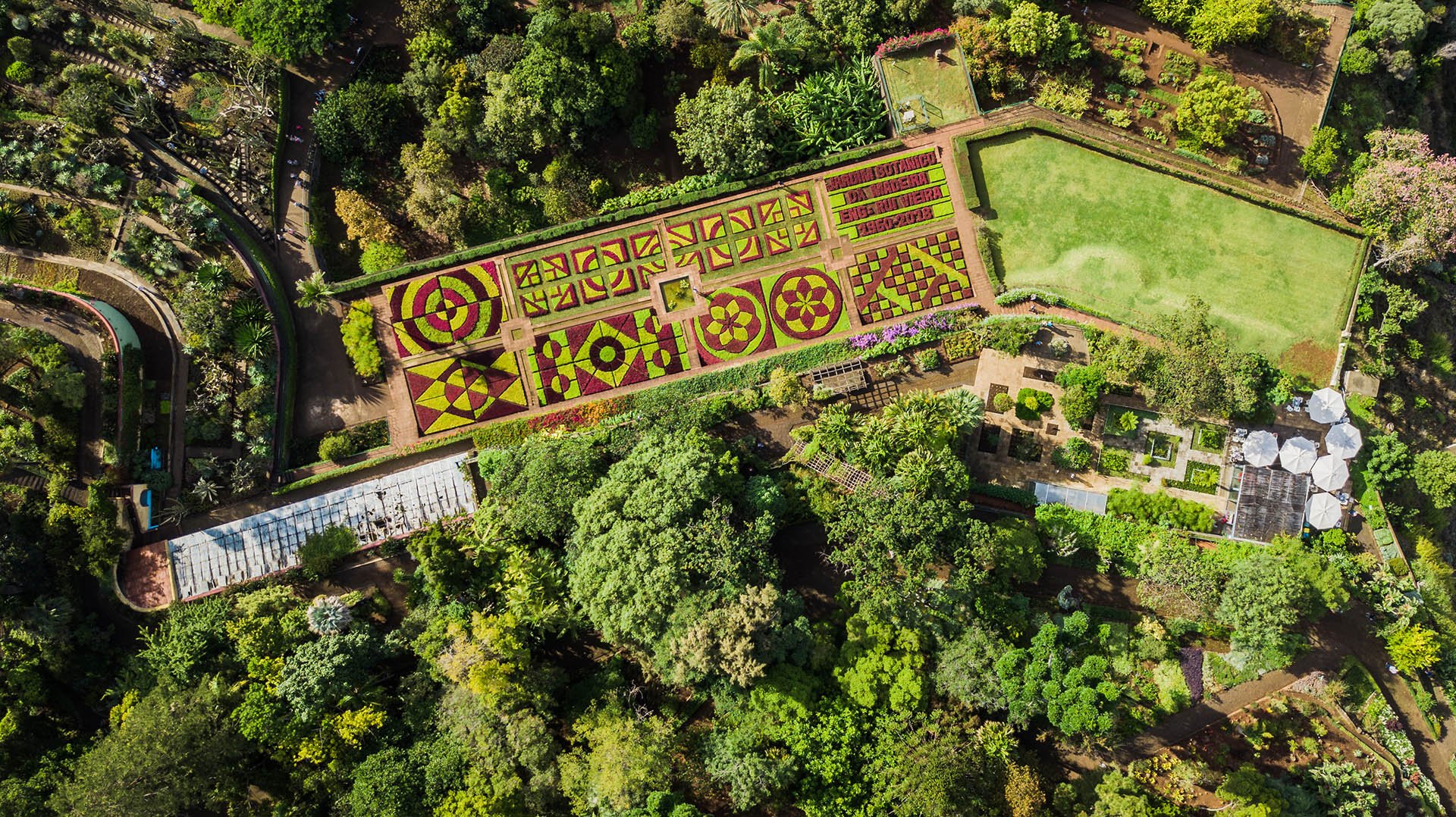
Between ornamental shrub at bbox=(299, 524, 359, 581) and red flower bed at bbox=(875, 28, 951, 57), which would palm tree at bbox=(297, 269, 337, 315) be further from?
red flower bed at bbox=(875, 28, 951, 57)

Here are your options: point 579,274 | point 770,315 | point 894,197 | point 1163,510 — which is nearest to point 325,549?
point 579,274

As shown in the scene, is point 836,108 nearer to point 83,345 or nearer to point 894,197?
point 894,197

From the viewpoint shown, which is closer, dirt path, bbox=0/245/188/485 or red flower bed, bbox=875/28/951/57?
dirt path, bbox=0/245/188/485

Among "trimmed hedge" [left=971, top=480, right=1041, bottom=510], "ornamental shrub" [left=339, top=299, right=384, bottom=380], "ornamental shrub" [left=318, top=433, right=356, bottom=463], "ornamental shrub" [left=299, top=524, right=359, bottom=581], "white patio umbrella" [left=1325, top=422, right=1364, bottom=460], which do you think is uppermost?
"ornamental shrub" [left=339, top=299, right=384, bottom=380]

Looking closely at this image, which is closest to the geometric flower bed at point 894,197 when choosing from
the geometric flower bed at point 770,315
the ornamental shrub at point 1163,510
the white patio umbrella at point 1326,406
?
the geometric flower bed at point 770,315

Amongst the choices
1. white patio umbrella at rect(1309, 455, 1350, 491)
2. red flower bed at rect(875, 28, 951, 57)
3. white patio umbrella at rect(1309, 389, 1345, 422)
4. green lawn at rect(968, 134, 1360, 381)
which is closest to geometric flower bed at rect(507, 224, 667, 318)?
red flower bed at rect(875, 28, 951, 57)

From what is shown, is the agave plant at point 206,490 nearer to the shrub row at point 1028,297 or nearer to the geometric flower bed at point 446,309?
the geometric flower bed at point 446,309
